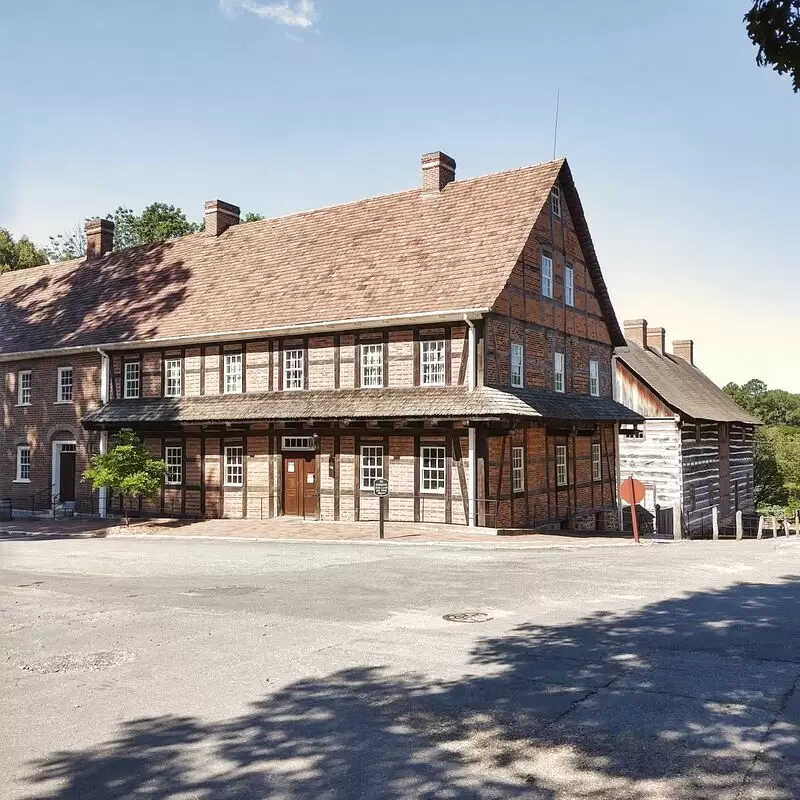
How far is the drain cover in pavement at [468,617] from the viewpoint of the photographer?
1073cm

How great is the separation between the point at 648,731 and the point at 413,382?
1667 centimetres

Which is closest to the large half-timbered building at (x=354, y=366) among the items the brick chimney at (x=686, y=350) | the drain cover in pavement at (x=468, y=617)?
the drain cover in pavement at (x=468, y=617)

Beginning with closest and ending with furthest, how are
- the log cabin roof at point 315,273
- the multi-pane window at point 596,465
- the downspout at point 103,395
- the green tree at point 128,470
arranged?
the log cabin roof at point 315,273 < the green tree at point 128,470 < the downspout at point 103,395 < the multi-pane window at point 596,465

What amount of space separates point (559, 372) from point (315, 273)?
899cm

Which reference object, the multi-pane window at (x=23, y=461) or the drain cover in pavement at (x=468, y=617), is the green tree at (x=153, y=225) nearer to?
the multi-pane window at (x=23, y=461)

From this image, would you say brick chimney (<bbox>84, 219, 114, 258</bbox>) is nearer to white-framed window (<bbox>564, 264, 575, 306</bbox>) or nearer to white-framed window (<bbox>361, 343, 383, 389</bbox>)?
white-framed window (<bbox>361, 343, 383, 389</bbox>)

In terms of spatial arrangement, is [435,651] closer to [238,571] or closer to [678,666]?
[678,666]

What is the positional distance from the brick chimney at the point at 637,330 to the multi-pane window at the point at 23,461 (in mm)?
29083

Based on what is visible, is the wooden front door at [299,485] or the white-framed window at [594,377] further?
the white-framed window at [594,377]

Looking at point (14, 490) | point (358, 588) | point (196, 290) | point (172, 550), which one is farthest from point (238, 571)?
point (14, 490)

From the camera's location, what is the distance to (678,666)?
841 centimetres

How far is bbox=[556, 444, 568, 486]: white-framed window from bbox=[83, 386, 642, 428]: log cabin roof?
1.44 meters

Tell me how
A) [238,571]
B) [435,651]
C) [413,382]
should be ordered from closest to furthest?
[435,651]
[238,571]
[413,382]

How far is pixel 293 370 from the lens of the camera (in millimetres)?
25047
